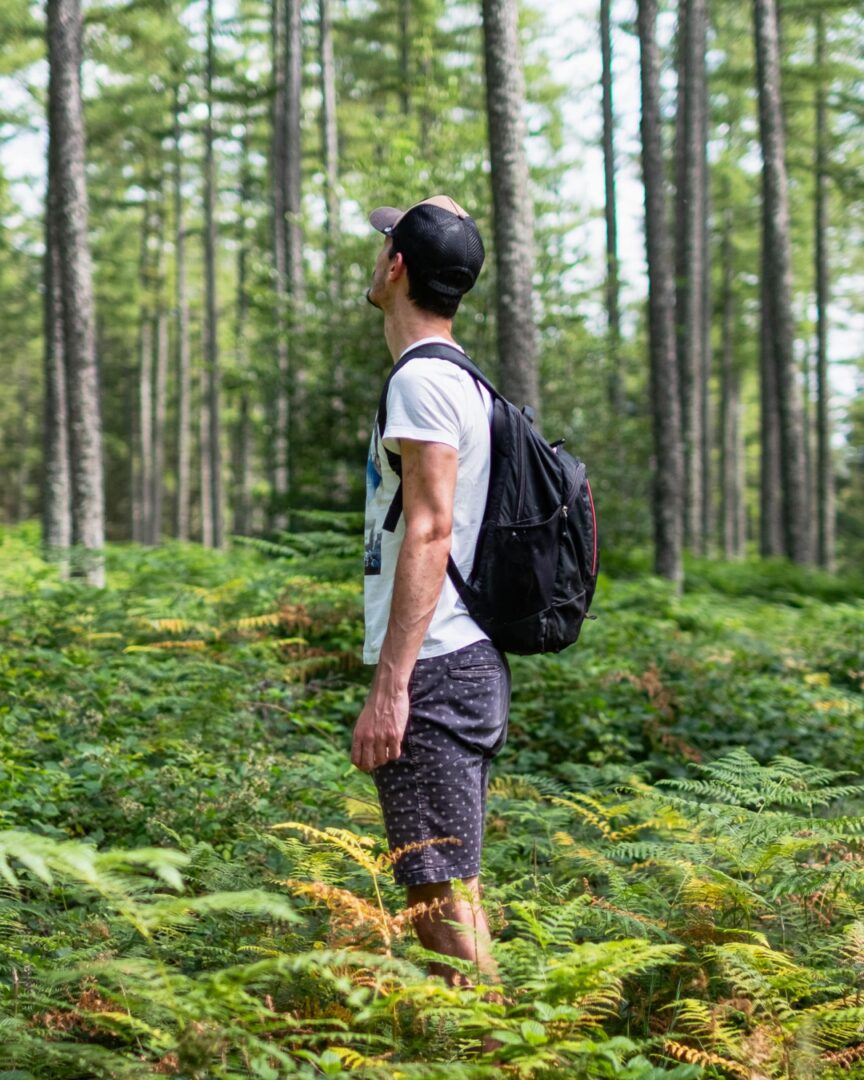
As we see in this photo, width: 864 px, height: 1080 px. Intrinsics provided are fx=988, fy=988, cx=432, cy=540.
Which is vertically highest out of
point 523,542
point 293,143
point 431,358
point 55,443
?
point 293,143

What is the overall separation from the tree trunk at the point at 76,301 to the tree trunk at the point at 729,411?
65.3ft

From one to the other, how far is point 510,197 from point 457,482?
275 inches

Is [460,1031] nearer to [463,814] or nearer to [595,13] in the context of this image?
[463,814]

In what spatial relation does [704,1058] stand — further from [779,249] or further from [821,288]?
[821,288]

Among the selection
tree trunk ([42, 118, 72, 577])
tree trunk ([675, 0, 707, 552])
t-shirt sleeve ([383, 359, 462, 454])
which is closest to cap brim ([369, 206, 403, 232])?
t-shirt sleeve ([383, 359, 462, 454])

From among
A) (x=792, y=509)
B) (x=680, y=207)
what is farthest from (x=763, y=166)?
(x=792, y=509)

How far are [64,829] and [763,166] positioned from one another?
613 inches

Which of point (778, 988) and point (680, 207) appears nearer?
point (778, 988)

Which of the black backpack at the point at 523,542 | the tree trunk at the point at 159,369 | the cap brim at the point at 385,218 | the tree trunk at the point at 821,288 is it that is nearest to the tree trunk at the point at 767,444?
the tree trunk at the point at 821,288

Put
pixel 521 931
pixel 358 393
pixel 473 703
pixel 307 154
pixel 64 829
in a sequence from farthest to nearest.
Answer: pixel 307 154, pixel 358 393, pixel 64 829, pixel 521 931, pixel 473 703

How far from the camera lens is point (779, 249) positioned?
16000 millimetres

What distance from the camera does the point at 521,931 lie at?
12.3 feet

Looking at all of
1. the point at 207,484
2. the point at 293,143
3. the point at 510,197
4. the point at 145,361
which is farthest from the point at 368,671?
the point at 145,361

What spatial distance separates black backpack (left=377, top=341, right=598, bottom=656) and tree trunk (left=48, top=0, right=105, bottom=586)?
32.5 ft
